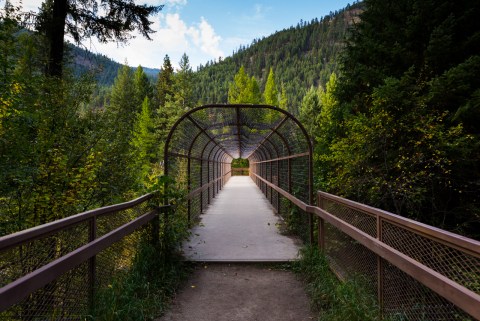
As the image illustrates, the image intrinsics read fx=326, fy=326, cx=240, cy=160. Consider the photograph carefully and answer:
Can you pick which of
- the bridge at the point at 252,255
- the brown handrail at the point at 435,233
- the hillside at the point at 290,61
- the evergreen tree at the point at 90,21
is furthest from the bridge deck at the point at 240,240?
the hillside at the point at 290,61

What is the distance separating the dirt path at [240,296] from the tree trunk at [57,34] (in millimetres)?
5458

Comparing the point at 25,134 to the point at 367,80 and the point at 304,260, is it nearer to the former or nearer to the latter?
the point at 304,260

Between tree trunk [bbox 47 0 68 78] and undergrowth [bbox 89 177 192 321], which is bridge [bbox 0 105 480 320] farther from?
tree trunk [bbox 47 0 68 78]

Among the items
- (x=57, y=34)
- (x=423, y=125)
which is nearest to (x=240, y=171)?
(x=57, y=34)

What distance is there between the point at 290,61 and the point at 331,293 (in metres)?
157

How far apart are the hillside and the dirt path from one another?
86.0 meters

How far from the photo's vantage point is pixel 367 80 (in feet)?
20.5

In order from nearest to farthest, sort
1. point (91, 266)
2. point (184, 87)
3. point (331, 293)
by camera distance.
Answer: point (91, 266) → point (331, 293) → point (184, 87)

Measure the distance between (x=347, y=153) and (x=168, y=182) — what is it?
3046mm

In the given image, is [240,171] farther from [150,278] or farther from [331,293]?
[331,293]

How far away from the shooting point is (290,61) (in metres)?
151

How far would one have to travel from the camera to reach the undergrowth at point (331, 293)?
107 inches

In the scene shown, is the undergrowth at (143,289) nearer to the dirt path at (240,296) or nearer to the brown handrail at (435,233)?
the dirt path at (240,296)

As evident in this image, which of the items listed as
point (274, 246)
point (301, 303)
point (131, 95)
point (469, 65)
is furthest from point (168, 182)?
point (131, 95)
